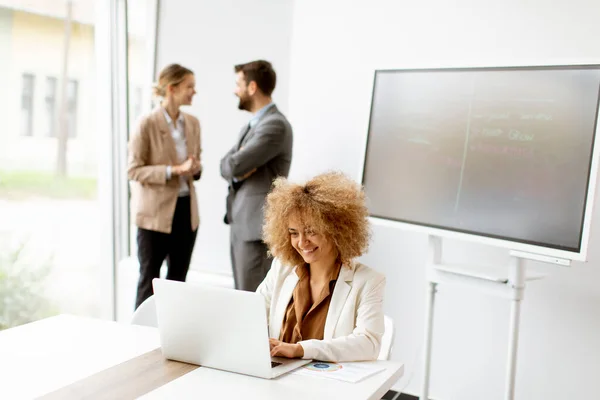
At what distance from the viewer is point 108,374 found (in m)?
1.82

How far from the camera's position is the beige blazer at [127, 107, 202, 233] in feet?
12.1

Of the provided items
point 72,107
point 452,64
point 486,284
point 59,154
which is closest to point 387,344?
point 486,284

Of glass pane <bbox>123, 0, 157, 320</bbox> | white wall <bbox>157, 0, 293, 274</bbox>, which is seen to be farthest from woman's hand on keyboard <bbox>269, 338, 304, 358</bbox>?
glass pane <bbox>123, 0, 157, 320</bbox>

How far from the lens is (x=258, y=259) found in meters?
3.64

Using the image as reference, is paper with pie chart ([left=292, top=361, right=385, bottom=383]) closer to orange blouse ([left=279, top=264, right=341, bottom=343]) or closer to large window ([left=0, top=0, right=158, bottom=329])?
orange blouse ([left=279, top=264, right=341, bottom=343])

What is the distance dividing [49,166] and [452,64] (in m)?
2.39

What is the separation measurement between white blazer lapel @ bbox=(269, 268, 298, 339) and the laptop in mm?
305

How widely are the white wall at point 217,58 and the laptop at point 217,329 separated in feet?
7.68

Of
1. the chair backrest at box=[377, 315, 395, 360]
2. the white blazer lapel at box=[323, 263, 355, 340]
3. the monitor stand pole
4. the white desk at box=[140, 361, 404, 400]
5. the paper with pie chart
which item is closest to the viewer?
the white desk at box=[140, 361, 404, 400]

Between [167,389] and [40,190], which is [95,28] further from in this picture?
[167,389]

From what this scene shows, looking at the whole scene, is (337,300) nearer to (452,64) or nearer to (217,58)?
(452,64)

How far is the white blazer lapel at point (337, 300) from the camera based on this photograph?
2178 mm

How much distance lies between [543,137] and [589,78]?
0.28 metres

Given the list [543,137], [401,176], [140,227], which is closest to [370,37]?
[401,176]
